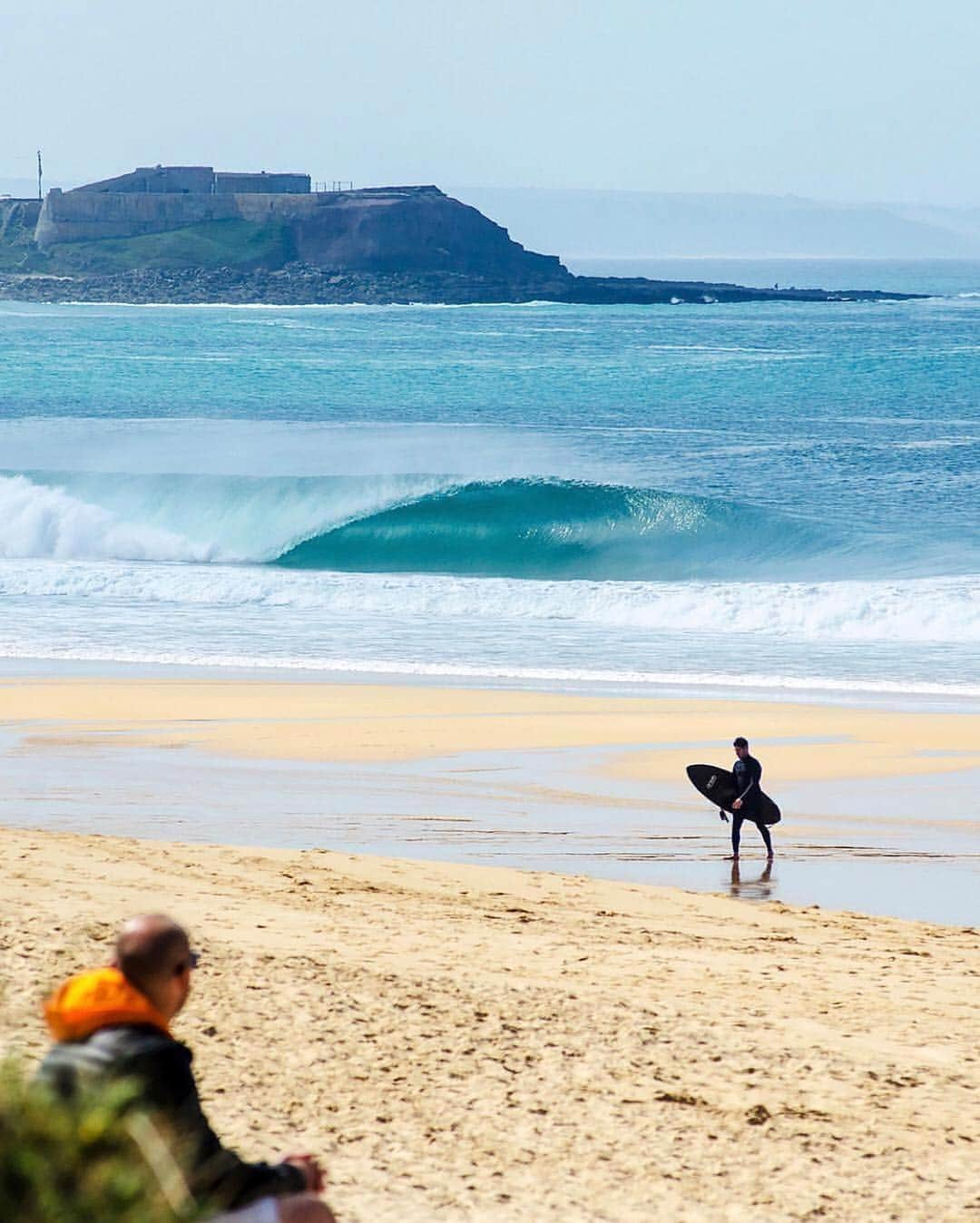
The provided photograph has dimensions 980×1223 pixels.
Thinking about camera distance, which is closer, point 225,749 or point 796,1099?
point 796,1099

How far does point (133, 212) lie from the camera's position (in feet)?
468

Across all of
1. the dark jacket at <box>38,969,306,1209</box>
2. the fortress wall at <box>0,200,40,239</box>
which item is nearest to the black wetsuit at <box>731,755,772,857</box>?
the dark jacket at <box>38,969,306,1209</box>

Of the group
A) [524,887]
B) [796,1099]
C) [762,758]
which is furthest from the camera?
[762,758]

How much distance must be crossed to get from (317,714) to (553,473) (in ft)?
74.2

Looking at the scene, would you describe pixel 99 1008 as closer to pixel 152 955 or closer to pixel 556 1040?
pixel 152 955

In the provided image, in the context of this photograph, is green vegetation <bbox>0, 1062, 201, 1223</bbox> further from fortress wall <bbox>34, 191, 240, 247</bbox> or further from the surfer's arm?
fortress wall <bbox>34, 191, 240, 247</bbox>

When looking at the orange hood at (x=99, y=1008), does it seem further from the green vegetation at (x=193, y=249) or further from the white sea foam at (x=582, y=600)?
the green vegetation at (x=193, y=249)

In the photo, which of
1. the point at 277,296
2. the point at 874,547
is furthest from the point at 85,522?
the point at 277,296

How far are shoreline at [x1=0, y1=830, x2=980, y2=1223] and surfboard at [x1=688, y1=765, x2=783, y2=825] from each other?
1445 mm

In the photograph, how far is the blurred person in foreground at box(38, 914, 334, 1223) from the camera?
10.4 feet

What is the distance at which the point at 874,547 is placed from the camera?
28.9 meters

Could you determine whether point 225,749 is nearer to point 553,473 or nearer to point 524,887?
point 524,887

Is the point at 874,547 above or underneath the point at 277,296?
underneath

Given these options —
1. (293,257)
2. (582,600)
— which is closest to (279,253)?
(293,257)
